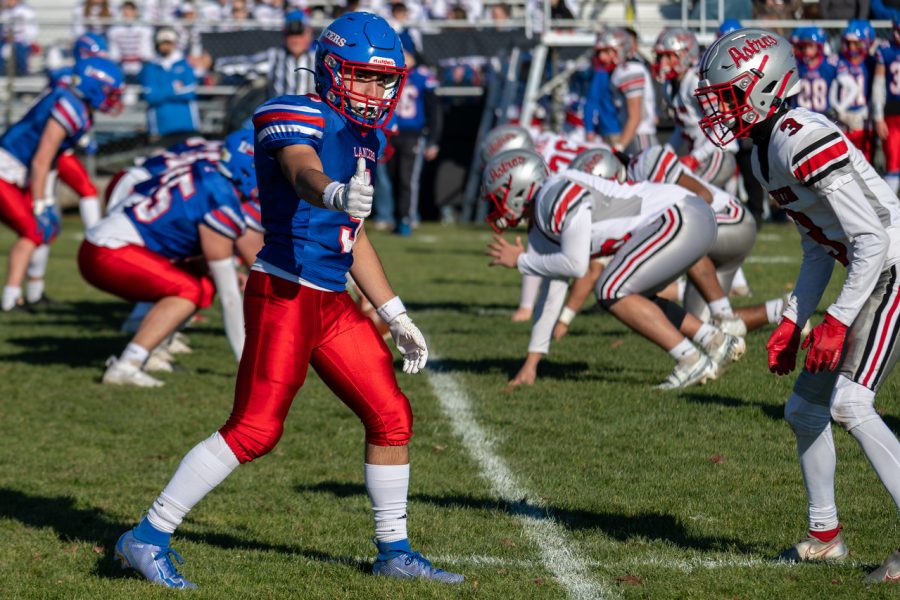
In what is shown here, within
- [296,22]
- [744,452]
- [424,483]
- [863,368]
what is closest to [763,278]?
[296,22]

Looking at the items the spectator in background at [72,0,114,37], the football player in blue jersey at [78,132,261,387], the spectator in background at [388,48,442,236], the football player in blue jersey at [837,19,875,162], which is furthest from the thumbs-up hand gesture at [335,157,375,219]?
the spectator in background at [72,0,114,37]

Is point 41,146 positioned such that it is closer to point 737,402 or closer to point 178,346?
point 178,346

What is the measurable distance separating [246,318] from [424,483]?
1.61 meters

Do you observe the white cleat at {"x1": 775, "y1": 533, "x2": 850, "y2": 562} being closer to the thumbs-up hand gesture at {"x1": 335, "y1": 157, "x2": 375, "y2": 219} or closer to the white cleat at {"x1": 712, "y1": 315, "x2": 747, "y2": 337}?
the thumbs-up hand gesture at {"x1": 335, "y1": 157, "x2": 375, "y2": 219}

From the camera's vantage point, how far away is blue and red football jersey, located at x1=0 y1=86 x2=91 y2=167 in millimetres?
10344

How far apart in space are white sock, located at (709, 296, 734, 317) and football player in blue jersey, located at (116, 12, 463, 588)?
3874 mm

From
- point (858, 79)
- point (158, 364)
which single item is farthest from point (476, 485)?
point (858, 79)

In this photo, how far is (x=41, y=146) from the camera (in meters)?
10.4

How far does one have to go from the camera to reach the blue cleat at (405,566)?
4230mm

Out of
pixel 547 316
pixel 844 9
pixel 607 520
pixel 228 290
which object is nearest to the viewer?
pixel 607 520

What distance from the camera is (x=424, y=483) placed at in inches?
219

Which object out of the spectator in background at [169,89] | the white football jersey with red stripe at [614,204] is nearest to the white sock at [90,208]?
the spectator in background at [169,89]

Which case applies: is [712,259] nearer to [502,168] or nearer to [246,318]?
[502,168]

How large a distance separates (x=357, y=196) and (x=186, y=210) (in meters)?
4.43
